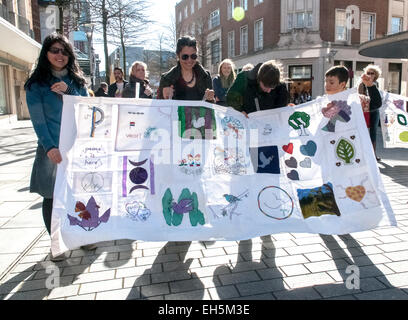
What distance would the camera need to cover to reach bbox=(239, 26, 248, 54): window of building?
3275cm

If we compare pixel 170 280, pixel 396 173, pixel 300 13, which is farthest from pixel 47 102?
pixel 300 13

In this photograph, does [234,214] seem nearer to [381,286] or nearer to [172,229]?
[172,229]

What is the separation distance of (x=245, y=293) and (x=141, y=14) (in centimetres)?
1727

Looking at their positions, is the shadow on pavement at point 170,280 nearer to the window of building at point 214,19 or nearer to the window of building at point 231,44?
the window of building at point 231,44

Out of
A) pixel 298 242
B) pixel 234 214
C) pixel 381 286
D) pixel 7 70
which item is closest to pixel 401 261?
pixel 381 286

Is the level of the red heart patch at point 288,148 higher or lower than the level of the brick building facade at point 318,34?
lower

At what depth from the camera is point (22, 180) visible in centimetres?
651

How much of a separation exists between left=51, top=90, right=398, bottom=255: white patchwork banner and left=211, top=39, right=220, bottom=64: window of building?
36.3 m

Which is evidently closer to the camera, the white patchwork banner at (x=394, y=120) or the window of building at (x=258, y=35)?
the white patchwork banner at (x=394, y=120)

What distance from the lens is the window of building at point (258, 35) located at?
30.0 metres

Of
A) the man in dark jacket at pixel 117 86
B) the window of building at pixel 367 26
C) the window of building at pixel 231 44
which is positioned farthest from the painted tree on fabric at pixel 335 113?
the window of building at pixel 231 44

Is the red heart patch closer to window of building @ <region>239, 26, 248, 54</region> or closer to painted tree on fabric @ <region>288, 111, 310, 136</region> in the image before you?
painted tree on fabric @ <region>288, 111, 310, 136</region>

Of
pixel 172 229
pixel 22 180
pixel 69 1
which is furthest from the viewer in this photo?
pixel 69 1

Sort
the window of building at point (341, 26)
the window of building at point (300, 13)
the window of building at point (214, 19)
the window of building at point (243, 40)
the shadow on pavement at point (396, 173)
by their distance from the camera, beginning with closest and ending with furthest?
the shadow on pavement at point (396, 173) < the window of building at point (300, 13) < the window of building at point (341, 26) < the window of building at point (243, 40) < the window of building at point (214, 19)
